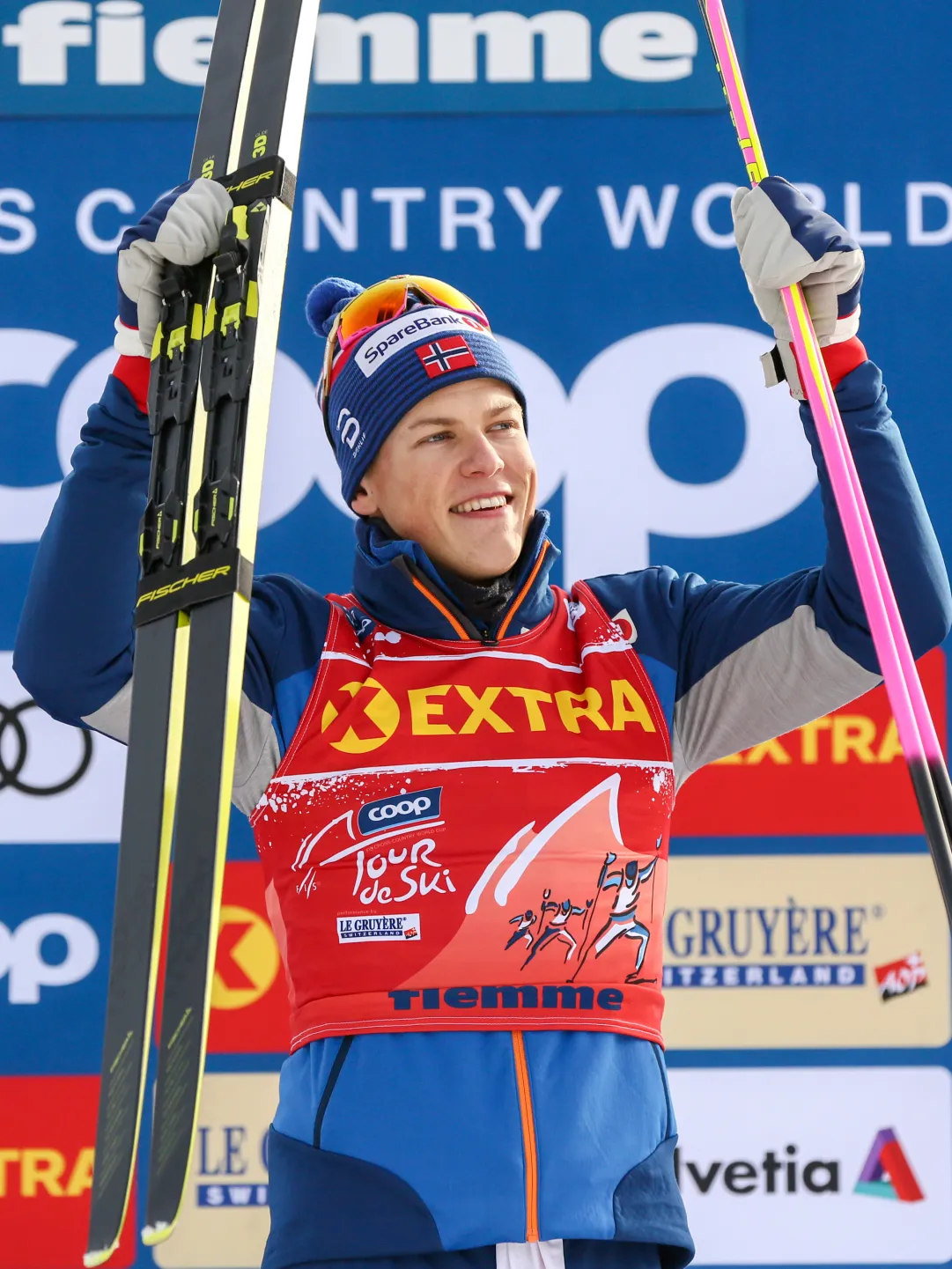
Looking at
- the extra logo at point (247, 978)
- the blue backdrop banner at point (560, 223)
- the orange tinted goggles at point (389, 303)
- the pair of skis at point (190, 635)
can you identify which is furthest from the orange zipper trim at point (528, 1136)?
the blue backdrop banner at point (560, 223)

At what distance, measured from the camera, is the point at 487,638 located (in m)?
1.32

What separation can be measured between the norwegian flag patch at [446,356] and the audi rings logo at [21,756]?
0.99m

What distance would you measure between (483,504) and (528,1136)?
21.3 inches

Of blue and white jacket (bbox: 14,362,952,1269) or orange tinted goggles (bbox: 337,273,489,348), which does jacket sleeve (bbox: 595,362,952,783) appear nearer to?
blue and white jacket (bbox: 14,362,952,1269)

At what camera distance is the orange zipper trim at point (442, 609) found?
1.30 metres

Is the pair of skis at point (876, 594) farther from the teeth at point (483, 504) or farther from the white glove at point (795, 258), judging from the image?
the teeth at point (483, 504)

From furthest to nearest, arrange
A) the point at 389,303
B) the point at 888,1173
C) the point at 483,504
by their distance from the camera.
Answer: the point at 888,1173, the point at 389,303, the point at 483,504

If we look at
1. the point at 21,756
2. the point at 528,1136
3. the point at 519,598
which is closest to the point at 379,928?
the point at 528,1136

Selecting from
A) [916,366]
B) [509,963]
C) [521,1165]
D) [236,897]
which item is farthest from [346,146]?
[521,1165]

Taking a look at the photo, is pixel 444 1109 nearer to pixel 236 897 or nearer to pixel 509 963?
pixel 509 963

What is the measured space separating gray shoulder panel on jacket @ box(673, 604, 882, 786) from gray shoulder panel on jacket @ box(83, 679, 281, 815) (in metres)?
0.37

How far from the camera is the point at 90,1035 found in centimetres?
212

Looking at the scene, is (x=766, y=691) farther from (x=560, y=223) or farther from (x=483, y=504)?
(x=560, y=223)

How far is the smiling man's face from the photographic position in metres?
1.34
